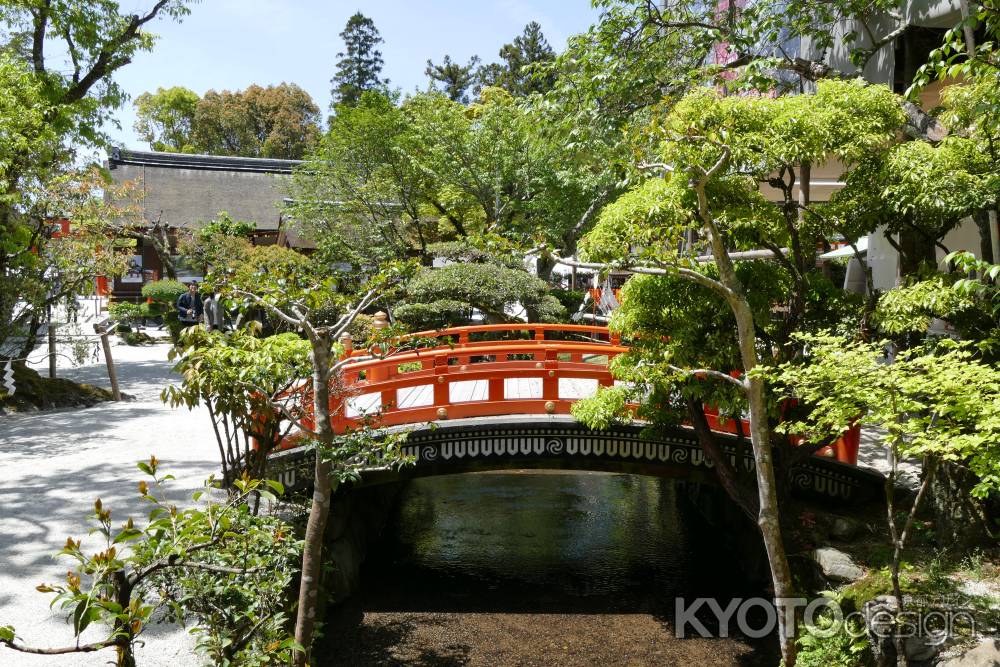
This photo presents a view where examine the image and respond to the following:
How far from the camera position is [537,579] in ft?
29.4

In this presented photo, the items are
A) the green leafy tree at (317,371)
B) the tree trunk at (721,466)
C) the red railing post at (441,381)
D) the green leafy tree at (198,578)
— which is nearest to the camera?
the green leafy tree at (198,578)

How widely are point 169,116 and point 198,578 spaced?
49737mm

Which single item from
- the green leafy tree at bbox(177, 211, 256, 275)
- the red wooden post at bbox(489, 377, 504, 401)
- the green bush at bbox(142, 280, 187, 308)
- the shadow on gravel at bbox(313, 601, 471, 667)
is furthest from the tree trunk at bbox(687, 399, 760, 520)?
the green bush at bbox(142, 280, 187, 308)

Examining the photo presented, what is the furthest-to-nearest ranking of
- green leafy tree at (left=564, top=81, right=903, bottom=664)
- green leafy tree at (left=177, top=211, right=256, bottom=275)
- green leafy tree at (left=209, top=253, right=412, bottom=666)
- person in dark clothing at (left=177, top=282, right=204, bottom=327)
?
green leafy tree at (left=177, top=211, right=256, bottom=275) < person in dark clothing at (left=177, top=282, right=204, bottom=327) < green leafy tree at (left=564, top=81, right=903, bottom=664) < green leafy tree at (left=209, top=253, right=412, bottom=666)

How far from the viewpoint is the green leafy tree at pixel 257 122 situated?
46.5 metres

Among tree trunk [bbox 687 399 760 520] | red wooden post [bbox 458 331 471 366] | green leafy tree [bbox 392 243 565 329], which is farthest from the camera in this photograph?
green leafy tree [bbox 392 243 565 329]

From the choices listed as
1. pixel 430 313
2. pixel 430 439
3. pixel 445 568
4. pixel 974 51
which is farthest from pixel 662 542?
pixel 974 51

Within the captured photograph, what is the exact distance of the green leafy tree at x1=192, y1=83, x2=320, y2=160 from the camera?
4647 cm

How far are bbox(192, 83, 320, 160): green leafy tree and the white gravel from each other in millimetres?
35390

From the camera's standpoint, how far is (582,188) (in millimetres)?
18172

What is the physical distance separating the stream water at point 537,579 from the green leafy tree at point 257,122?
128 feet

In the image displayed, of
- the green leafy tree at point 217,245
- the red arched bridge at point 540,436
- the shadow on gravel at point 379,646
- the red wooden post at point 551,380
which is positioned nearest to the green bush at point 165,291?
the green leafy tree at point 217,245

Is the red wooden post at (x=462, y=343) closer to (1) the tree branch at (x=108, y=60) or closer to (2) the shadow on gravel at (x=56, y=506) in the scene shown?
(2) the shadow on gravel at (x=56, y=506)

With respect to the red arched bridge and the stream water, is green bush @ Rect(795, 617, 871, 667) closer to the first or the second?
the stream water
